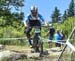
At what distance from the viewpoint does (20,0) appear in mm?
29000

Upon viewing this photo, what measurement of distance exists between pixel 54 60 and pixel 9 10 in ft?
68.0

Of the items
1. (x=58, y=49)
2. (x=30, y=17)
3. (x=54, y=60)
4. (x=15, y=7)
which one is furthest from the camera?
(x=15, y=7)

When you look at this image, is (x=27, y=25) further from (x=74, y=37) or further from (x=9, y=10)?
(x=9, y=10)

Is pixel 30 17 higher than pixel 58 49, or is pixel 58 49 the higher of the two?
pixel 30 17

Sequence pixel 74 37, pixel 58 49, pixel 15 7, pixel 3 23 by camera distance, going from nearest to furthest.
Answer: pixel 74 37, pixel 58 49, pixel 3 23, pixel 15 7

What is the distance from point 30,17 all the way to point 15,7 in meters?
19.5

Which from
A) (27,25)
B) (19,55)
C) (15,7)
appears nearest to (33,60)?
(19,55)

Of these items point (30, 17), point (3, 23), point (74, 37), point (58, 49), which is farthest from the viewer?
point (3, 23)

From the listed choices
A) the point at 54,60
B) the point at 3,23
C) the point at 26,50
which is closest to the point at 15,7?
the point at 3,23

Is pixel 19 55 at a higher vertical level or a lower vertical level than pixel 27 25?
lower

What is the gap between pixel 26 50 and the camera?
33.2 feet

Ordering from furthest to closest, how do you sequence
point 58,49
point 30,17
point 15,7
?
point 15,7
point 58,49
point 30,17

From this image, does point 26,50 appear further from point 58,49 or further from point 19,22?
point 19,22

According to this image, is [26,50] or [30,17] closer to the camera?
[30,17]
